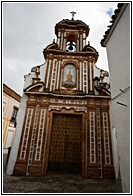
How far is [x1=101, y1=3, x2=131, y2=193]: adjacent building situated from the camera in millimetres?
3719

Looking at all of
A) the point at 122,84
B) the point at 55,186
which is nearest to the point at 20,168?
the point at 55,186

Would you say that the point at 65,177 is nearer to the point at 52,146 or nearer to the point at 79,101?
the point at 52,146

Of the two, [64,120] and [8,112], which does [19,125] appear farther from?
[8,112]

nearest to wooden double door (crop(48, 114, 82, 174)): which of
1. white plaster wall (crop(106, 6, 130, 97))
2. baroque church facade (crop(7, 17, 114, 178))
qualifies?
baroque church facade (crop(7, 17, 114, 178))

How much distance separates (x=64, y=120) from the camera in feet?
24.6

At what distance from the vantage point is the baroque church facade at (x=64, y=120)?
6496 mm

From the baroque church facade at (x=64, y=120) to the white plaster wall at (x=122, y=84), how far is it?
2691mm

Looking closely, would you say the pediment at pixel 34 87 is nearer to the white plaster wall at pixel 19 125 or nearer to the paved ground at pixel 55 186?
the white plaster wall at pixel 19 125

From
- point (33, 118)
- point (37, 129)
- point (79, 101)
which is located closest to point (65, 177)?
point (37, 129)

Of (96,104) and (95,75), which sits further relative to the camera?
(95,75)

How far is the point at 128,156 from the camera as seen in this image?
3.56 m

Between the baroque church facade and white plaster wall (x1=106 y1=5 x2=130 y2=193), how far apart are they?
269 centimetres

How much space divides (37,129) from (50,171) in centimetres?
211

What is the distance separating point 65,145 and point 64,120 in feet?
4.35
